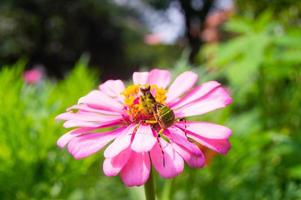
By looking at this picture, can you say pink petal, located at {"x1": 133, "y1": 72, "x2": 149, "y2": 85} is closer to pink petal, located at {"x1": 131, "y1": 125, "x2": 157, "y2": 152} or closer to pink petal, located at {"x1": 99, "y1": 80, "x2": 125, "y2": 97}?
pink petal, located at {"x1": 99, "y1": 80, "x2": 125, "y2": 97}

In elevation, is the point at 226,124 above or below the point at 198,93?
above

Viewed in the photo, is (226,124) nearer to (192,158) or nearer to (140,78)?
(140,78)

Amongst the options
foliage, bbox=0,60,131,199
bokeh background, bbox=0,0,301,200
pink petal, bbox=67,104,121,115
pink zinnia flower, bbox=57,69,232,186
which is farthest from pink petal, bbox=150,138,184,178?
foliage, bbox=0,60,131,199

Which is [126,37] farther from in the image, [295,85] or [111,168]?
[111,168]

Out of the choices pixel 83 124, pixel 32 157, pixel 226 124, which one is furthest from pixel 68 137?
pixel 226 124

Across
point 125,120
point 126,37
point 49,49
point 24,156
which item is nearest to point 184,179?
point 24,156

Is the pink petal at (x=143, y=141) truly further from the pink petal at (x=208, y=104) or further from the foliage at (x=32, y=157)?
the foliage at (x=32, y=157)

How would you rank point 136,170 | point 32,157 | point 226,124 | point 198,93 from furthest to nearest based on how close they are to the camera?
point 226,124, point 32,157, point 198,93, point 136,170

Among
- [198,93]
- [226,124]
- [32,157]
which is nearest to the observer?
[198,93]
